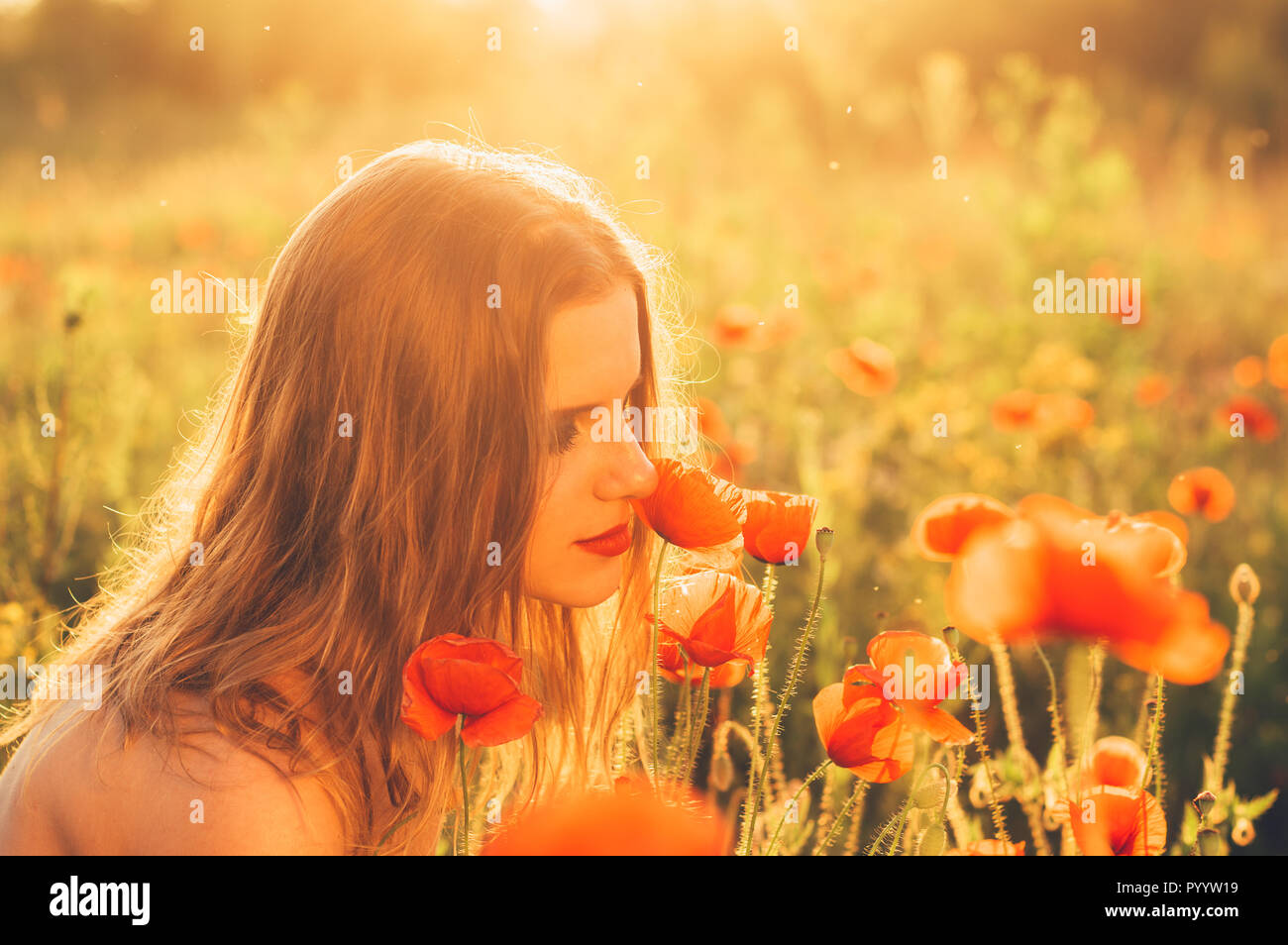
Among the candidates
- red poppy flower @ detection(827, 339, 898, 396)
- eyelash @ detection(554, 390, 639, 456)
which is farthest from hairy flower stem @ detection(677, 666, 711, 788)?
red poppy flower @ detection(827, 339, 898, 396)

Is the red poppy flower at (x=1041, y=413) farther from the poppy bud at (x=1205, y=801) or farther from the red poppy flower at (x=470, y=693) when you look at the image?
the red poppy flower at (x=470, y=693)

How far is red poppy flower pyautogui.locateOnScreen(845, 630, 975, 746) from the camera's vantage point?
94 cm

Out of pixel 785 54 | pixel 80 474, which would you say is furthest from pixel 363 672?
pixel 785 54

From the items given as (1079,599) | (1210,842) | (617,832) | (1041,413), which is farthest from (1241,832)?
(1041,413)

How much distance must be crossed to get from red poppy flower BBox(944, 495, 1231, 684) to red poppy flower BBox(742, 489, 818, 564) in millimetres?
274

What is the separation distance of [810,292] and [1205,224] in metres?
3.16

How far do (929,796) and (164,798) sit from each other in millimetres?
741

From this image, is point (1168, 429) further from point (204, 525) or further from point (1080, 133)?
point (204, 525)

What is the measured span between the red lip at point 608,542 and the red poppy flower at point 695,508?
143 millimetres

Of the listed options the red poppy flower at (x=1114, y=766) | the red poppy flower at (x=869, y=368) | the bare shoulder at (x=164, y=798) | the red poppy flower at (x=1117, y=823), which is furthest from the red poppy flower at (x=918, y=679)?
the red poppy flower at (x=869, y=368)

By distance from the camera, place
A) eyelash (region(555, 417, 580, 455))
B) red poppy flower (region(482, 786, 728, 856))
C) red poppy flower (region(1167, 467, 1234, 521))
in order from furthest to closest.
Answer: red poppy flower (region(1167, 467, 1234, 521)), eyelash (region(555, 417, 580, 455)), red poppy flower (region(482, 786, 728, 856))

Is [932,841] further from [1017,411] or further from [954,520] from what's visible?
[1017,411]

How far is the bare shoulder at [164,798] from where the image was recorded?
1.04 metres

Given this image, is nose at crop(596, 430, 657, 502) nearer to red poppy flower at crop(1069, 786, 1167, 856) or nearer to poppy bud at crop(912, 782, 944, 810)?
poppy bud at crop(912, 782, 944, 810)
